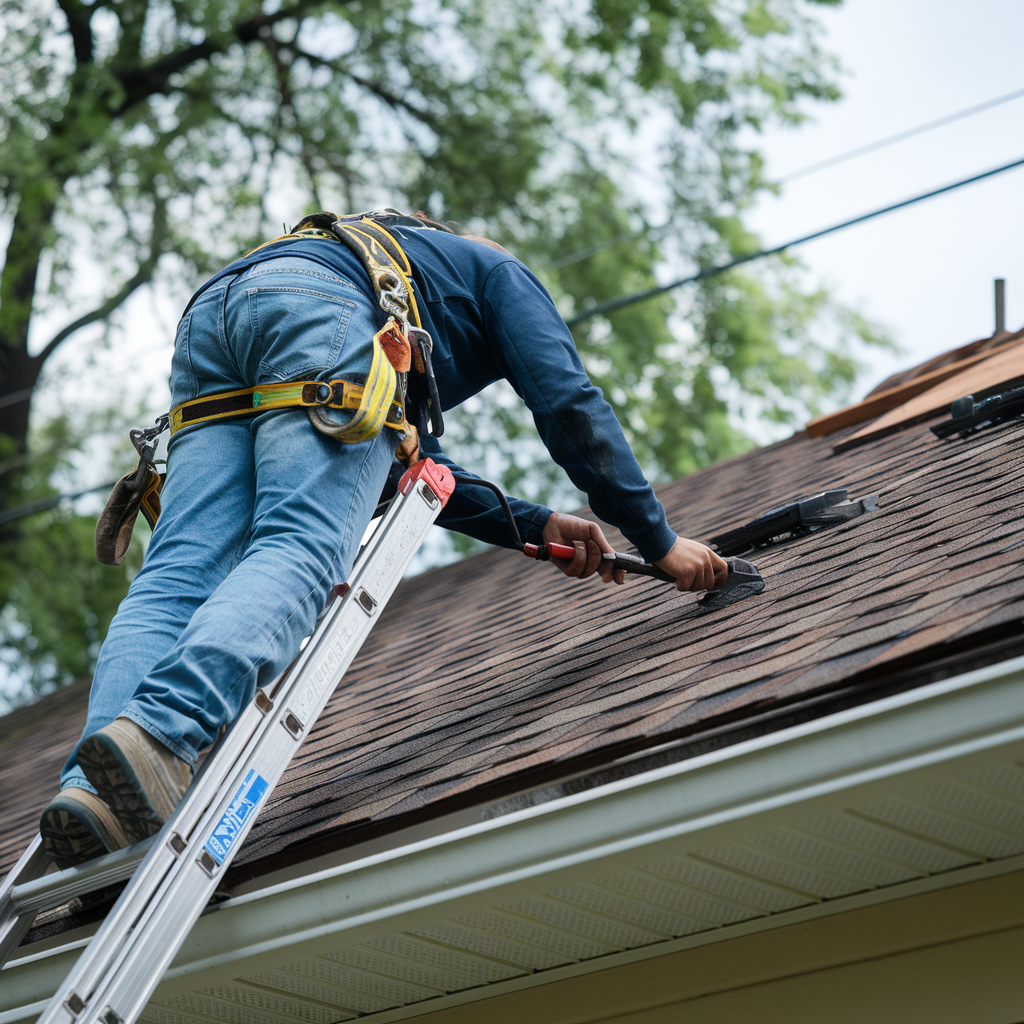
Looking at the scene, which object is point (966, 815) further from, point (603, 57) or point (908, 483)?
point (603, 57)

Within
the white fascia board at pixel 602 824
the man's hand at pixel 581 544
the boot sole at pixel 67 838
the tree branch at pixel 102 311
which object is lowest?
the white fascia board at pixel 602 824

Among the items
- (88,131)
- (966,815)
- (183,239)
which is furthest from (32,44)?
(966,815)

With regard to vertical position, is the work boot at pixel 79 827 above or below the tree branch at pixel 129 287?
below

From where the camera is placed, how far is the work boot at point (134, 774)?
1817 millimetres

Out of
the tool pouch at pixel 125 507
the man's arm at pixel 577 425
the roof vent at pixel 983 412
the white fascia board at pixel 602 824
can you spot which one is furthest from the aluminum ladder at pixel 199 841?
the roof vent at pixel 983 412

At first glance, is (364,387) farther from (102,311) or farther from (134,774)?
(102,311)

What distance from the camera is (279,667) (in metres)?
2.08

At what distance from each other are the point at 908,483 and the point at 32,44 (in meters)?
11.2

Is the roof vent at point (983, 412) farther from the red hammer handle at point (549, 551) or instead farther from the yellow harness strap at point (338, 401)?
the yellow harness strap at point (338, 401)

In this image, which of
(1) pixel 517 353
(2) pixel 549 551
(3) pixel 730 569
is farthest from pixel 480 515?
(3) pixel 730 569

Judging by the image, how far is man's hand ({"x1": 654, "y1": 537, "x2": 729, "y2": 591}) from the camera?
2598mm

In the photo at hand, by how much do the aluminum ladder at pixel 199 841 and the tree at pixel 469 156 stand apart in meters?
10.1

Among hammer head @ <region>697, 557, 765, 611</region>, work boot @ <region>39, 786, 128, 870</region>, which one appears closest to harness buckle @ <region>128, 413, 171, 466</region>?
work boot @ <region>39, 786, 128, 870</region>

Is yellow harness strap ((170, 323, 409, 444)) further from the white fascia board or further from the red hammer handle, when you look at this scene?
the white fascia board
